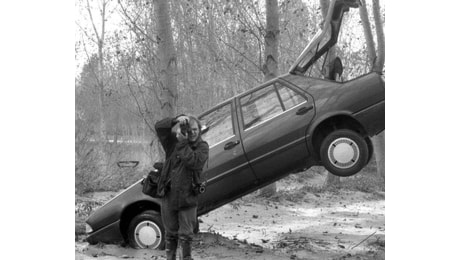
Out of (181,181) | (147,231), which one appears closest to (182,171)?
(181,181)

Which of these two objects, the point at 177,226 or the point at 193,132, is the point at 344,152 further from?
the point at 177,226

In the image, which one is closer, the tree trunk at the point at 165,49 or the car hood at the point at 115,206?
the car hood at the point at 115,206

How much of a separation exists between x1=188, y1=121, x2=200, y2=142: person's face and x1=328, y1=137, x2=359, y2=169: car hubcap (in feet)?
3.75

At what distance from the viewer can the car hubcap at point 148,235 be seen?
5.60m

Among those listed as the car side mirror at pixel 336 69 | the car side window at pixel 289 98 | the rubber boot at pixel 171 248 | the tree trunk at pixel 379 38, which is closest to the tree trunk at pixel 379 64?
the tree trunk at pixel 379 38

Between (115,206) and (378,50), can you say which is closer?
(378,50)

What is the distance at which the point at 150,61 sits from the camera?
6074 mm

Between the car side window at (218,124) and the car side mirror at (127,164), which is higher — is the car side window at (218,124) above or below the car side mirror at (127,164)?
above

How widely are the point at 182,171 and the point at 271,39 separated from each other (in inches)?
66.8

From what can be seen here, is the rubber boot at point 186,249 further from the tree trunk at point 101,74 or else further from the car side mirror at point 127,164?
the tree trunk at point 101,74
